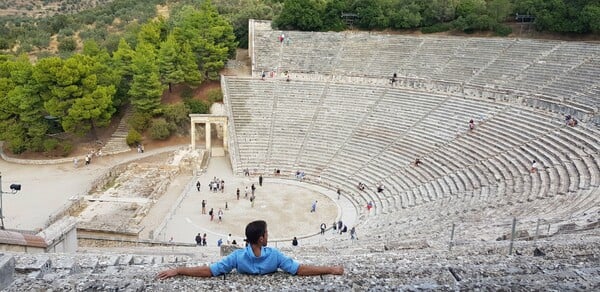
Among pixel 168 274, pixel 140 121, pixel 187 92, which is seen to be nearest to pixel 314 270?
pixel 168 274

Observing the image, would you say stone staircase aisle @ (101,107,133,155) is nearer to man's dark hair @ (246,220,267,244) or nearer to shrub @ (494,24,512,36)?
shrub @ (494,24,512,36)

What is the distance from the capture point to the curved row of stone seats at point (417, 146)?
18.2 m

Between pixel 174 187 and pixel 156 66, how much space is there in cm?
912

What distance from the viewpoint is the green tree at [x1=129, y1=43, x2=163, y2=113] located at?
96.7 ft

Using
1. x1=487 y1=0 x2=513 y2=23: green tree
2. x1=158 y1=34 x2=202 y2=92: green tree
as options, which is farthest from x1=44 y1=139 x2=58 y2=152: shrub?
x1=487 y1=0 x2=513 y2=23: green tree

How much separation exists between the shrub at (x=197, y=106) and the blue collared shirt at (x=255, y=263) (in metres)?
25.3

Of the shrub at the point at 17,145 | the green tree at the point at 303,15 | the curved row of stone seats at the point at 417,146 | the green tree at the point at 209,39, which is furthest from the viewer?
the green tree at the point at 303,15

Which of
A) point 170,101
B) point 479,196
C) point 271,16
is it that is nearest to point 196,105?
point 170,101

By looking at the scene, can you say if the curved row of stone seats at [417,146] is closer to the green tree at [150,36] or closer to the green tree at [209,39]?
the green tree at [209,39]

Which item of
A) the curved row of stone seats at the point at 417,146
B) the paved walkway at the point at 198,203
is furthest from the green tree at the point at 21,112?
the curved row of stone seats at the point at 417,146

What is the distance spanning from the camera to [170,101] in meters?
31.9

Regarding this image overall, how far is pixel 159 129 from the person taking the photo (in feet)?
96.2

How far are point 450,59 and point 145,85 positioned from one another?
16.9 meters

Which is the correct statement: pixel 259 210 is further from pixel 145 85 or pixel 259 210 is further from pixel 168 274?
pixel 168 274
